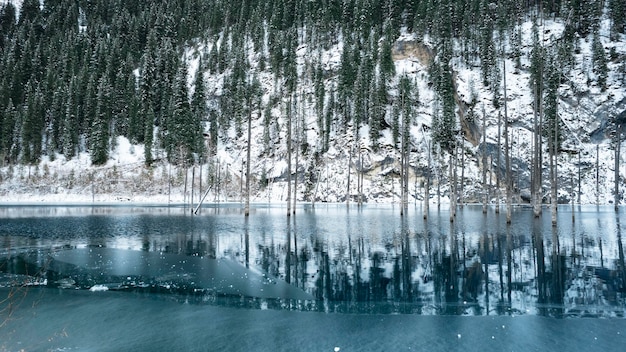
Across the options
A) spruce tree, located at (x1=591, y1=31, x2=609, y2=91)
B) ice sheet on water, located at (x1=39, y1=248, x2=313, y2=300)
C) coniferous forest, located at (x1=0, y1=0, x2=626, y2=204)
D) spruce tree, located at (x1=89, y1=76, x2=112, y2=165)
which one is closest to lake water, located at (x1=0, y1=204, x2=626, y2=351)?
ice sheet on water, located at (x1=39, y1=248, x2=313, y2=300)

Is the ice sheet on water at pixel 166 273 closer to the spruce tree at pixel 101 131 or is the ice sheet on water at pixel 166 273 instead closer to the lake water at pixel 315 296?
the lake water at pixel 315 296

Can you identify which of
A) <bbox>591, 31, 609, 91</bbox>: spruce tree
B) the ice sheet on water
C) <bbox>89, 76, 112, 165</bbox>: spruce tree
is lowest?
the ice sheet on water

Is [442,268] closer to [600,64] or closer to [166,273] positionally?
[166,273]

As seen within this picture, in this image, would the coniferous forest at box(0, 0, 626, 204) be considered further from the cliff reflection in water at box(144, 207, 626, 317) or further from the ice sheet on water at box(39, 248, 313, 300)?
the ice sheet on water at box(39, 248, 313, 300)

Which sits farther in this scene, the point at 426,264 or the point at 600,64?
the point at 600,64

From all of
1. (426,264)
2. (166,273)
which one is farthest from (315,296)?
(166,273)

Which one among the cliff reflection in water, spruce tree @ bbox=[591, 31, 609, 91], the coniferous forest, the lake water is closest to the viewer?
the lake water

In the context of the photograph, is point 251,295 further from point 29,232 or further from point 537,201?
point 537,201
